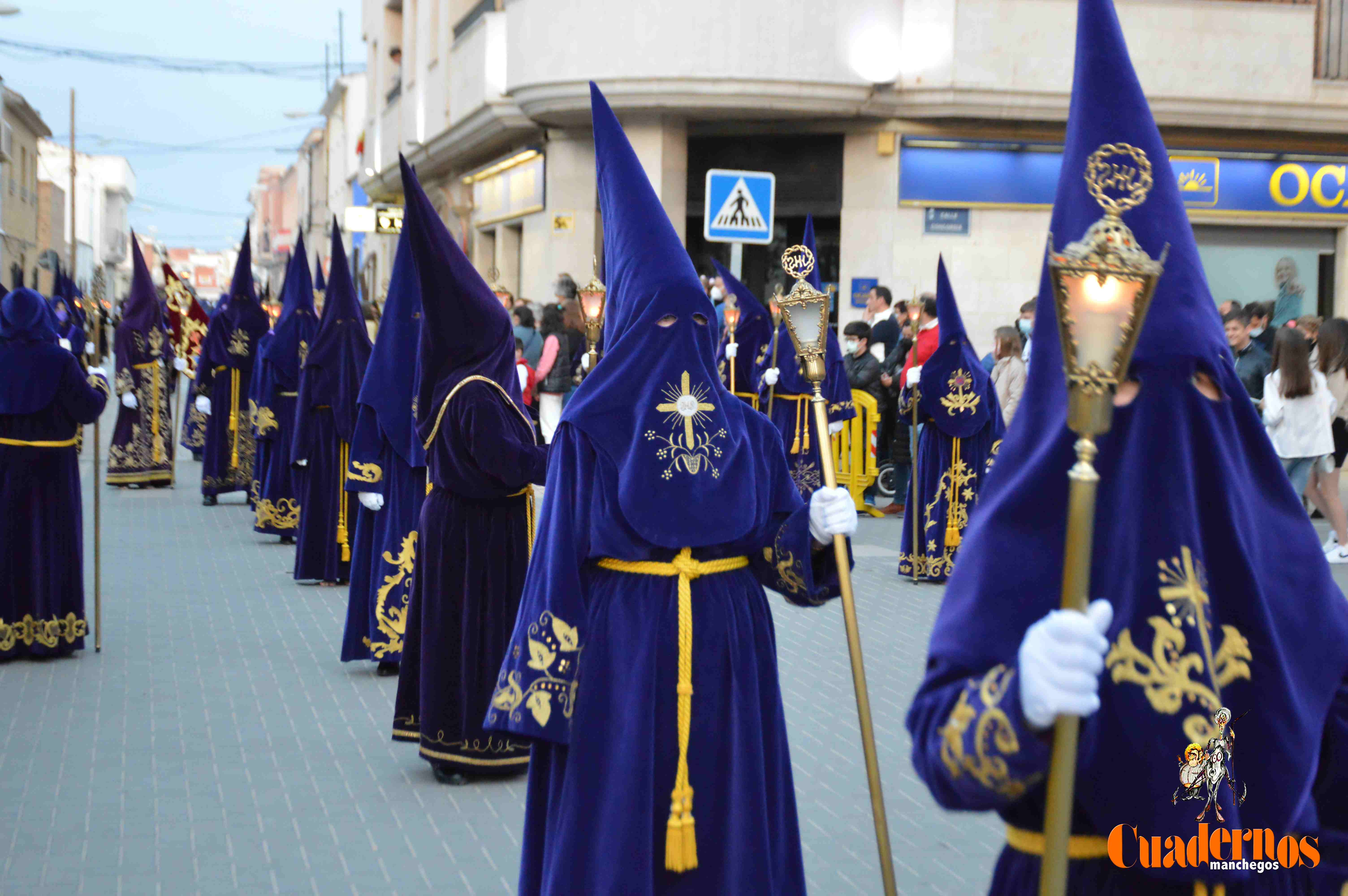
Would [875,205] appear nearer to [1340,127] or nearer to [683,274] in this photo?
[1340,127]

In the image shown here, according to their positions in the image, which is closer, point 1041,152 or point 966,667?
point 966,667

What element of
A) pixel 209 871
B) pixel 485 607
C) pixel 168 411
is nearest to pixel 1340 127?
pixel 168 411

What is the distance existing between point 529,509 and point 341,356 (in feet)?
14.8

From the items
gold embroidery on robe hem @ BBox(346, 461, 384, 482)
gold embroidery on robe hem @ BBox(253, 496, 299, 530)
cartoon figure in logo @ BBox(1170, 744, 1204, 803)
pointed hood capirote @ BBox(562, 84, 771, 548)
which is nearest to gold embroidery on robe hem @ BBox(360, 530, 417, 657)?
gold embroidery on robe hem @ BBox(346, 461, 384, 482)

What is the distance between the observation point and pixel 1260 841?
2117 millimetres

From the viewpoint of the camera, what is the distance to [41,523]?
805 centimetres

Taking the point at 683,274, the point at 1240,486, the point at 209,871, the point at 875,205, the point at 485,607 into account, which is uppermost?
the point at 875,205

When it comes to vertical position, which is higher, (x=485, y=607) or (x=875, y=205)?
(x=875, y=205)

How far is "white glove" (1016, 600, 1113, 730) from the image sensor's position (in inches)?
70.0

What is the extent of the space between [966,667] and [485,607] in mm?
4138

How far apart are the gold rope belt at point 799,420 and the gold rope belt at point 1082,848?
11088 mm

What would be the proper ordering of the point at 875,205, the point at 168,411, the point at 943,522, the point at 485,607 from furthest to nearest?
the point at 875,205 → the point at 168,411 → the point at 943,522 → the point at 485,607

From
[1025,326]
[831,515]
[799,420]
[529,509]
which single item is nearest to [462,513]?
[529,509]

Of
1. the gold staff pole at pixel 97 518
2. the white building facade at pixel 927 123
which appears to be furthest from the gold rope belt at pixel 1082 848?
the white building facade at pixel 927 123
